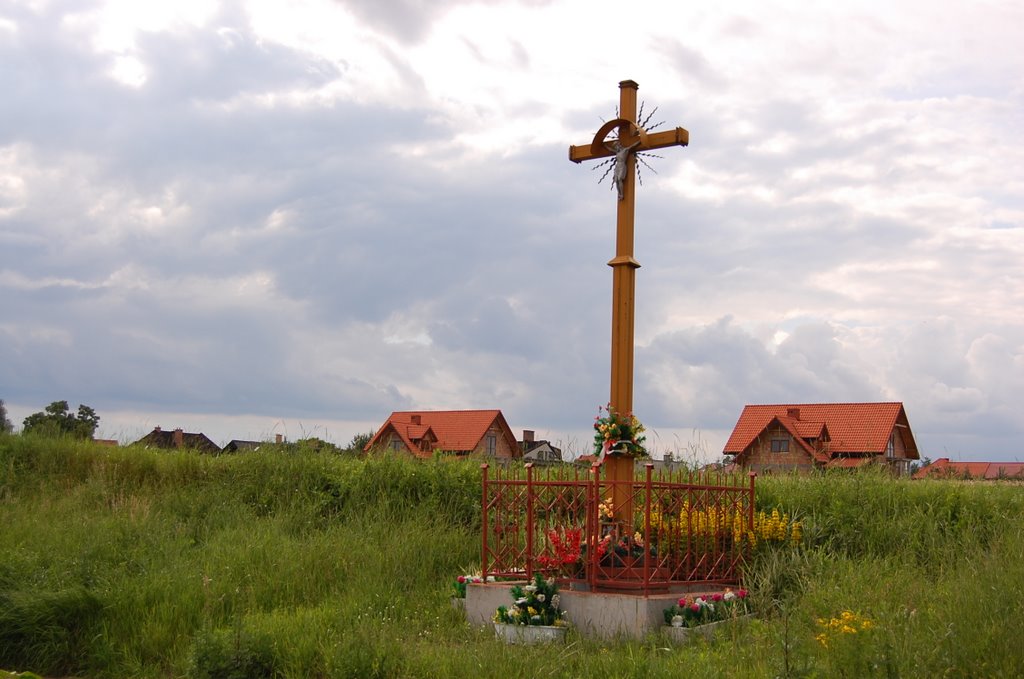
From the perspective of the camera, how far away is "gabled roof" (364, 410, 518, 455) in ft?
109

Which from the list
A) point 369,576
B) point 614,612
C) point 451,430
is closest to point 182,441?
A: point 369,576

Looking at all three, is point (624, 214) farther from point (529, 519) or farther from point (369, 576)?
point (369, 576)

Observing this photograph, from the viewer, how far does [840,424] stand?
2880cm

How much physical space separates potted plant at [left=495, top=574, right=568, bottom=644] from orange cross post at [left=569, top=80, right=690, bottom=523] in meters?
1.59

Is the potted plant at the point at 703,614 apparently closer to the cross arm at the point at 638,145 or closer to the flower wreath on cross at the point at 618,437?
the flower wreath on cross at the point at 618,437

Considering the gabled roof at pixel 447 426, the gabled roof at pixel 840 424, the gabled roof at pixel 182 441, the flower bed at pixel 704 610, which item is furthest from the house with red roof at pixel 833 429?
the flower bed at pixel 704 610

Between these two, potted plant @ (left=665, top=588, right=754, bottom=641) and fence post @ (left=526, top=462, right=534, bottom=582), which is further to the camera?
fence post @ (left=526, top=462, right=534, bottom=582)

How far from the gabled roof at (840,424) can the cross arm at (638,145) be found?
55.9 ft

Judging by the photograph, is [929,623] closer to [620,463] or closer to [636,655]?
[636,655]

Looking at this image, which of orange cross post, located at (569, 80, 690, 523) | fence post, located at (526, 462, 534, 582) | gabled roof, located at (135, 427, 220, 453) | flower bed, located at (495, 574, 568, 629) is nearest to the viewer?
flower bed, located at (495, 574, 568, 629)

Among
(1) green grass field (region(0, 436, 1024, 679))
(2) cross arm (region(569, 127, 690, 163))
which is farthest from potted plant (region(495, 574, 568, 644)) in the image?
(2) cross arm (region(569, 127, 690, 163))

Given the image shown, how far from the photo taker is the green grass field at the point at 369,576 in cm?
735

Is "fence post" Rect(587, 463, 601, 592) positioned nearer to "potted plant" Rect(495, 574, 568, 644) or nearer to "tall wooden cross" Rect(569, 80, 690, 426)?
"potted plant" Rect(495, 574, 568, 644)

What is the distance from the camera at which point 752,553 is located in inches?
420
